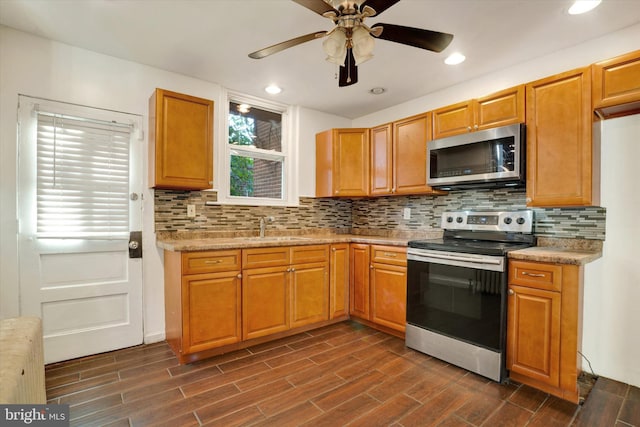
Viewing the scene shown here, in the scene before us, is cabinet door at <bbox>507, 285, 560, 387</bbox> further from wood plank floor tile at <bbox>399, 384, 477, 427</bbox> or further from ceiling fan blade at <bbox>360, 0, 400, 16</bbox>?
ceiling fan blade at <bbox>360, 0, 400, 16</bbox>

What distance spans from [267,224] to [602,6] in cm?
308

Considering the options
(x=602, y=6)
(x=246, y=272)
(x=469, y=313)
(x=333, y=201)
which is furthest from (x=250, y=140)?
(x=602, y=6)

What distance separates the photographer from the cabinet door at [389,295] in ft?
9.19

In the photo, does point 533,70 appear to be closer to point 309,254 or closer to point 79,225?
point 309,254

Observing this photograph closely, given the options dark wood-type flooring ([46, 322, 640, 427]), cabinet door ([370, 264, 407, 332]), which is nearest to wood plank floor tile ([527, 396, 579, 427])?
dark wood-type flooring ([46, 322, 640, 427])

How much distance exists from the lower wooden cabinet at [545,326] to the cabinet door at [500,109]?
1111mm

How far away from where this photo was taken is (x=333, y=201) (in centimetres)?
405

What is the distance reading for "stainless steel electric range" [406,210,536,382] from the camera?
7.01 ft

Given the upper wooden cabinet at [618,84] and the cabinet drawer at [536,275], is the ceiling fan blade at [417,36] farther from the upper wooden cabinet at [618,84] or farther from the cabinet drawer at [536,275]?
the cabinet drawer at [536,275]

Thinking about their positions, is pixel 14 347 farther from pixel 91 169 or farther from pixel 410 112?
pixel 410 112

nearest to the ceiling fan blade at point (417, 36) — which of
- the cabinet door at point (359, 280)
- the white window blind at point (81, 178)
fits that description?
the cabinet door at point (359, 280)

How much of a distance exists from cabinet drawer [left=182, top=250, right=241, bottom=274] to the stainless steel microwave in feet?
6.11

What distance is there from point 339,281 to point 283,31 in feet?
7.43

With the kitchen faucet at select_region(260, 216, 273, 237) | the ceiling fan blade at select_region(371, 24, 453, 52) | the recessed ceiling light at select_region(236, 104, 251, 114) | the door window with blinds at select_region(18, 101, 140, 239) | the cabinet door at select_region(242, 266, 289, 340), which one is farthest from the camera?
the recessed ceiling light at select_region(236, 104, 251, 114)
